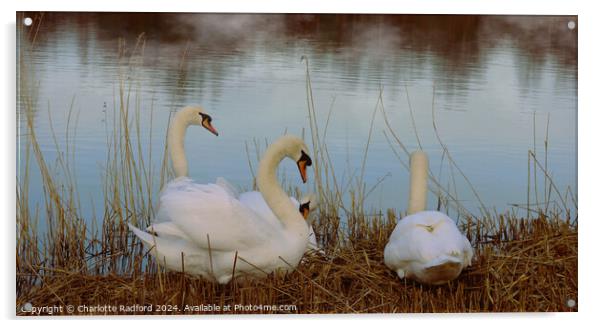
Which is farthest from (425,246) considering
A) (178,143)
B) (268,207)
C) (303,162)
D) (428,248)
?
(178,143)

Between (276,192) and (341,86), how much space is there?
2.33ft

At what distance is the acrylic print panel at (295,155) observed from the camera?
6.21m

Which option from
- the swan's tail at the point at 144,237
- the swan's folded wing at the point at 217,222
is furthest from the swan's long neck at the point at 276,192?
the swan's tail at the point at 144,237

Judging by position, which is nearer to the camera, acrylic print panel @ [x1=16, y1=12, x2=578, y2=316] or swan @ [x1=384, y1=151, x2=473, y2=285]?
swan @ [x1=384, y1=151, x2=473, y2=285]

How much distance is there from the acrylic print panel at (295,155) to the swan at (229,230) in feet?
0.04

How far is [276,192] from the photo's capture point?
6152 mm

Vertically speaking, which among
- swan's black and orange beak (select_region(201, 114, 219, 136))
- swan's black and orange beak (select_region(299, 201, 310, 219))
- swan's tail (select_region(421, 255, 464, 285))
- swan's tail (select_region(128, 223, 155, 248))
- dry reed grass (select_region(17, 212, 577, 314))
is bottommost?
dry reed grass (select_region(17, 212, 577, 314))

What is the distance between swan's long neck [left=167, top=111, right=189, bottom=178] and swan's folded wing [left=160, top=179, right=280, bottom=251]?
390mm

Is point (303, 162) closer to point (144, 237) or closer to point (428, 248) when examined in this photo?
point (428, 248)

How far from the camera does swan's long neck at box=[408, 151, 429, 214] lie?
250 inches

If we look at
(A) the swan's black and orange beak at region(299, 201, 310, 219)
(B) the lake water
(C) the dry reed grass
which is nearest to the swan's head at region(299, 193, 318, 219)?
(A) the swan's black and orange beak at region(299, 201, 310, 219)

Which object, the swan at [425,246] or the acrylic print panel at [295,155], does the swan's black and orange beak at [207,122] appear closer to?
the acrylic print panel at [295,155]

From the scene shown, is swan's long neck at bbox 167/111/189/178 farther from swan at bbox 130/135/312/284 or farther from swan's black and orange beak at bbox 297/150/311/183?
swan's black and orange beak at bbox 297/150/311/183

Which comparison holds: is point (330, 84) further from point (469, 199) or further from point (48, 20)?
point (48, 20)
